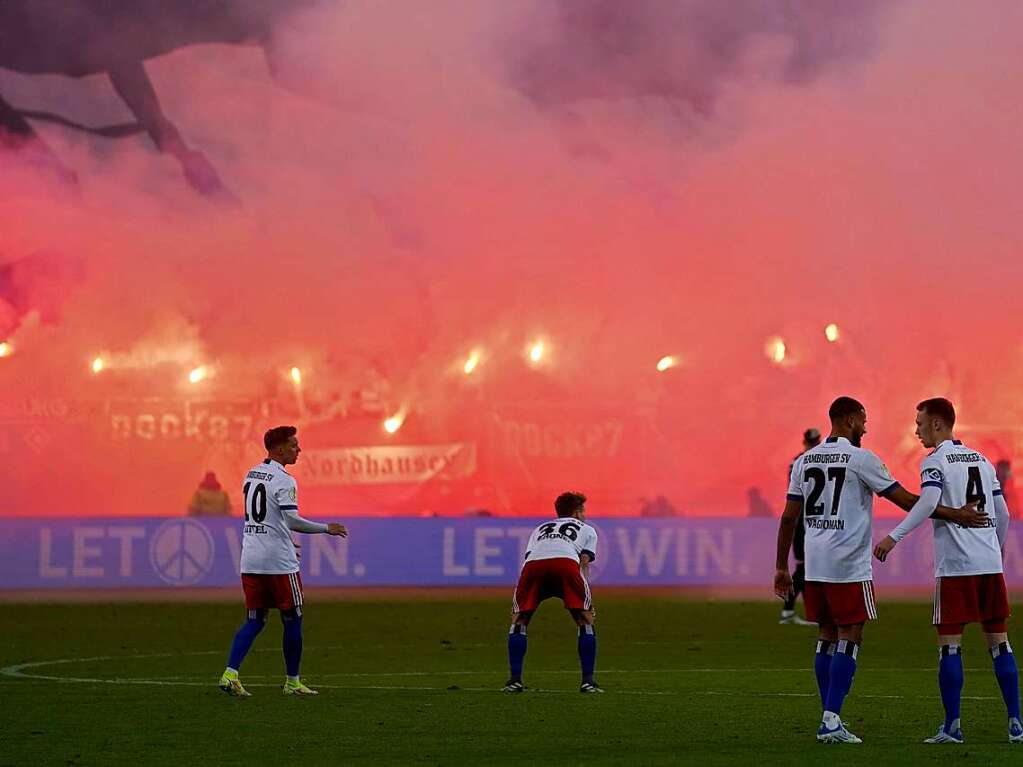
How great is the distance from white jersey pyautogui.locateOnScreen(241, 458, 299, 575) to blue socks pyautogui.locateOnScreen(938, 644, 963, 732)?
5.14 metres

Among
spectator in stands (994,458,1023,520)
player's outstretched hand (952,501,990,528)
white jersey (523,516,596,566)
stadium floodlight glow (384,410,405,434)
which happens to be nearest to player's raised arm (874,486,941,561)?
player's outstretched hand (952,501,990,528)

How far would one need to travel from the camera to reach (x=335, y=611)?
26891 mm

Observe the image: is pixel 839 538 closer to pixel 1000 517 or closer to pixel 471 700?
pixel 1000 517

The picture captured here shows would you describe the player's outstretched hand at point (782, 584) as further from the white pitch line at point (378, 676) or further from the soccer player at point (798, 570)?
the soccer player at point (798, 570)

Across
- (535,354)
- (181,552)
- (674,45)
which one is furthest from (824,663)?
(674,45)

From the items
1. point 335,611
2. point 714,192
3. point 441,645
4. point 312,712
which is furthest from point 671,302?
point 312,712

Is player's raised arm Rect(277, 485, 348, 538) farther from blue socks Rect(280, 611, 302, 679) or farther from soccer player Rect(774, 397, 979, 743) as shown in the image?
soccer player Rect(774, 397, 979, 743)

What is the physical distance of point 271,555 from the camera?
14312mm

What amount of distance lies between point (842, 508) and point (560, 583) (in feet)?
12.9

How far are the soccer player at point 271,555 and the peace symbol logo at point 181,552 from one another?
57.1 ft

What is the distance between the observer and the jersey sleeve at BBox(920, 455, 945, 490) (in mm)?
11109

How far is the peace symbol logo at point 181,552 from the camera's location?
1240 inches

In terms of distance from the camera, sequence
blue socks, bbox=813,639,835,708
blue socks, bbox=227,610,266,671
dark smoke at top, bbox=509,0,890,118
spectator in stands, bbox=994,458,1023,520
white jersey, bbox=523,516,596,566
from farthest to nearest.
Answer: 1. dark smoke at top, bbox=509,0,890,118
2. spectator in stands, bbox=994,458,1023,520
3. white jersey, bbox=523,516,596,566
4. blue socks, bbox=227,610,266,671
5. blue socks, bbox=813,639,835,708

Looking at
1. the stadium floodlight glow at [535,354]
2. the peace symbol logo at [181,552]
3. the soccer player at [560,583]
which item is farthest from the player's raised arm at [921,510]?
the stadium floodlight glow at [535,354]
